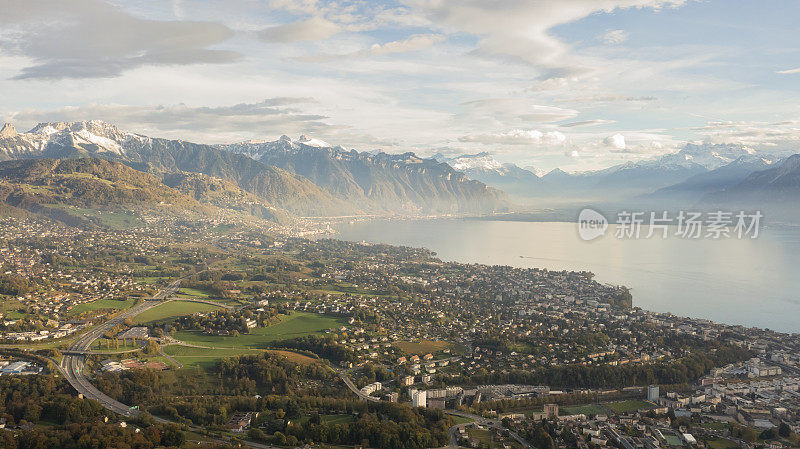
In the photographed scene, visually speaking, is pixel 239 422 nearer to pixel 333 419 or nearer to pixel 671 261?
pixel 333 419

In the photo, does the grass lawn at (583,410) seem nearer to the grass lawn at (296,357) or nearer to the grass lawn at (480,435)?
the grass lawn at (480,435)

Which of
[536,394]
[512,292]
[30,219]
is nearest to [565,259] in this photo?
[512,292]

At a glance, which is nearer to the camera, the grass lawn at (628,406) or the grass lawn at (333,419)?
the grass lawn at (333,419)

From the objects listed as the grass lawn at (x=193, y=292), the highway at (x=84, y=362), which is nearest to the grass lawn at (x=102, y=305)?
the highway at (x=84, y=362)

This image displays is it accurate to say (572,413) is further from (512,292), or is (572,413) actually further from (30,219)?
(30,219)

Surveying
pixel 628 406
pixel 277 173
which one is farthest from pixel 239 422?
pixel 277 173

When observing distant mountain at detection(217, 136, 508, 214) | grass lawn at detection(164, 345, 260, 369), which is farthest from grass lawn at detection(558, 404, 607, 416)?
distant mountain at detection(217, 136, 508, 214)
